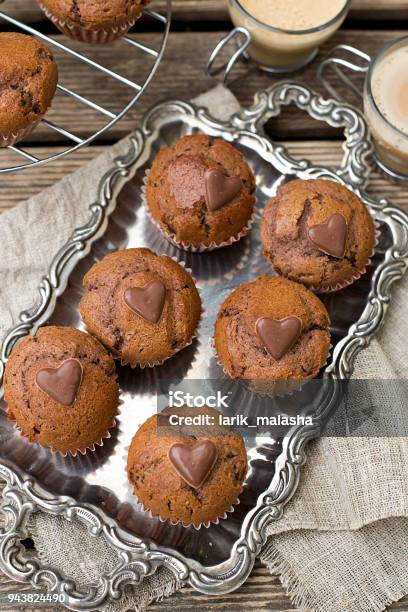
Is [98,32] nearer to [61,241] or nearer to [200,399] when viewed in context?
[61,241]

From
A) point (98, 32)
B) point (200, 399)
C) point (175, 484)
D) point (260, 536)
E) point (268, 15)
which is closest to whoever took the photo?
point (175, 484)

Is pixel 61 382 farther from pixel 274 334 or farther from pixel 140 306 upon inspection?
pixel 274 334

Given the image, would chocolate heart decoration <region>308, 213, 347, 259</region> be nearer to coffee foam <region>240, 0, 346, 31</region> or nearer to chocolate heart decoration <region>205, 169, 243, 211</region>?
chocolate heart decoration <region>205, 169, 243, 211</region>

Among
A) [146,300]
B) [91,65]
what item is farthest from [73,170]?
[146,300]

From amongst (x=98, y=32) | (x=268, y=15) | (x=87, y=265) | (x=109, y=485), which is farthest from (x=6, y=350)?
(x=268, y=15)

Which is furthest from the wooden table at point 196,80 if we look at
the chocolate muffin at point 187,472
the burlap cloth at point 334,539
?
the chocolate muffin at point 187,472
